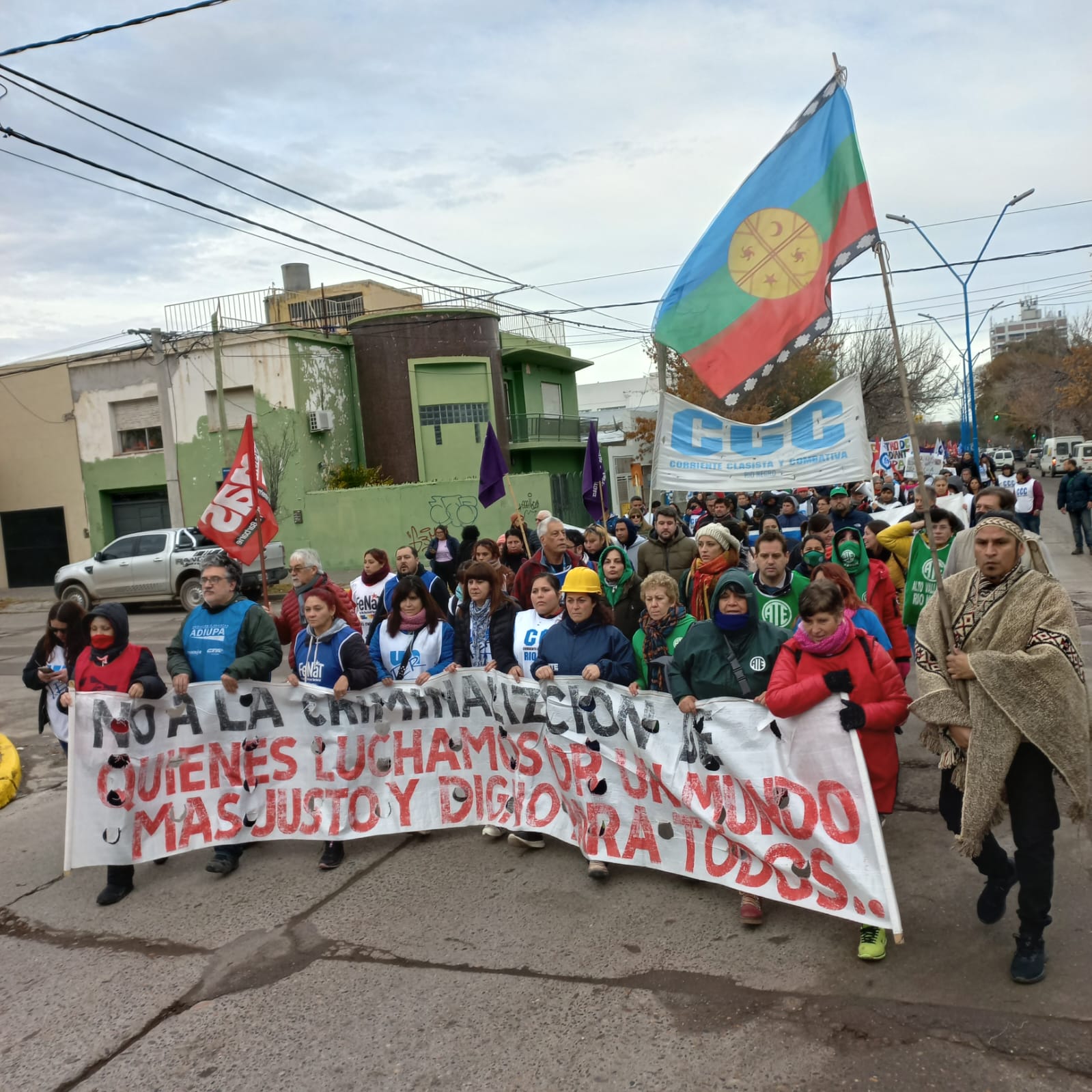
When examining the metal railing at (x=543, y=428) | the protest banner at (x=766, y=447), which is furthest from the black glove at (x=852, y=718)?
the metal railing at (x=543, y=428)

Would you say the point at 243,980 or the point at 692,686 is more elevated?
the point at 692,686

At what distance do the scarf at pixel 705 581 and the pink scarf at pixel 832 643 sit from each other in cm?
204

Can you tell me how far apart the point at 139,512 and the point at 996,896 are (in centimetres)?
3044

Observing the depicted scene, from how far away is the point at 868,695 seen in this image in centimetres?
425

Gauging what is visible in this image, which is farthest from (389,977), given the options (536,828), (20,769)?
(20,769)

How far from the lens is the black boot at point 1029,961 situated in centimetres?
362

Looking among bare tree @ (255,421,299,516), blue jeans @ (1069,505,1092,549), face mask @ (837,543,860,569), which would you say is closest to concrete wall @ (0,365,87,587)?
bare tree @ (255,421,299,516)

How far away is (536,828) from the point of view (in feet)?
17.9

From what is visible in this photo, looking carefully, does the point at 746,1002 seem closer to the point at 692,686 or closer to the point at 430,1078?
the point at 430,1078

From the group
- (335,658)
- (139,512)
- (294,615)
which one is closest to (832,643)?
(335,658)

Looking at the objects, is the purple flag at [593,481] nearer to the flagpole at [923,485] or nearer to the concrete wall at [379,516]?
the flagpole at [923,485]

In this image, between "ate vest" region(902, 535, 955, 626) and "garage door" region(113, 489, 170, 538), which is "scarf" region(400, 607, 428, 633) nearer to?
"ate vest" region(902, 535, 955, 626)

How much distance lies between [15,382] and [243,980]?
31.1 metres

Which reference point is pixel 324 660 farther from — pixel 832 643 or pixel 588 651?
pixel 832 643
